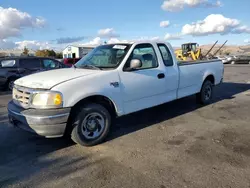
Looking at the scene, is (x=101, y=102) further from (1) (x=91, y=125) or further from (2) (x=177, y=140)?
(2) (x=177, y=140)

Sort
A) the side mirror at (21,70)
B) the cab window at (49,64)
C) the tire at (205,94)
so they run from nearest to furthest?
the tire at (205,94)
the side mirror at (21,70)
the cab window at (49,64)

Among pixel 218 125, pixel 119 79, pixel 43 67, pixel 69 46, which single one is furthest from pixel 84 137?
pixel 69 46

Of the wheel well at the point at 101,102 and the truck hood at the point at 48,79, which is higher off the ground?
the truck hood at the point at 48,79

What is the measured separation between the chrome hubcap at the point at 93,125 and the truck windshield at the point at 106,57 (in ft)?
3.28

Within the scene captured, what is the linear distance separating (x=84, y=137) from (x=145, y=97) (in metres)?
1.58

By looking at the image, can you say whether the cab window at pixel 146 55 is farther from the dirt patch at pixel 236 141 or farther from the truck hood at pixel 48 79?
the dirt patch at pixel 236 141

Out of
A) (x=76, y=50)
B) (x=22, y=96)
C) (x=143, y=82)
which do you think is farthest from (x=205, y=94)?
(x=76, y=50)

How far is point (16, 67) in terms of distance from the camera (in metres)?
10.9

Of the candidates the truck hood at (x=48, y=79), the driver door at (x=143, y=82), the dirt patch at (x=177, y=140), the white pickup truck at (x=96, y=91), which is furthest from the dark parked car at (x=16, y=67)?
the dirt patch at (x=177, y=140)

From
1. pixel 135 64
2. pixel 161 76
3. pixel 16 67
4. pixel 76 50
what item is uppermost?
pixel 76 50

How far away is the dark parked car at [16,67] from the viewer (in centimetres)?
1072

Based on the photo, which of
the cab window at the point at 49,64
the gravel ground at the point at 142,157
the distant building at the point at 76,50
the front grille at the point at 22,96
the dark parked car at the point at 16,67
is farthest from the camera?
the distant building at the point at 76,50

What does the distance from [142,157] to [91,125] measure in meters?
1.10

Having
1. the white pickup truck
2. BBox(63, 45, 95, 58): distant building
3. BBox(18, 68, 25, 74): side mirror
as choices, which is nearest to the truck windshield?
the white pickup truck
